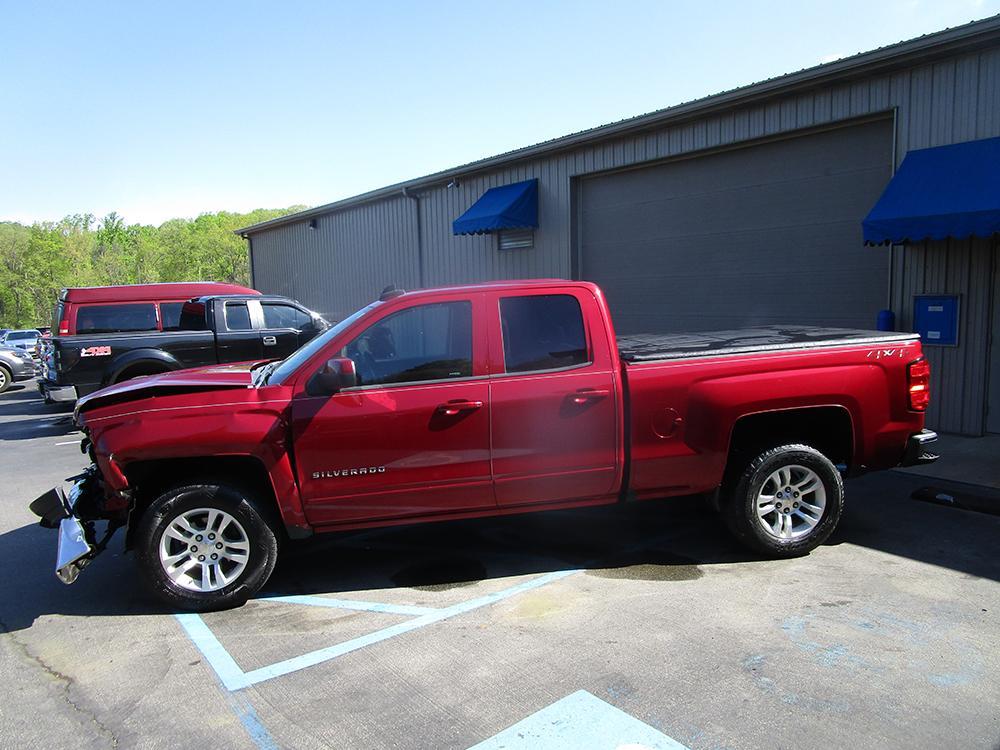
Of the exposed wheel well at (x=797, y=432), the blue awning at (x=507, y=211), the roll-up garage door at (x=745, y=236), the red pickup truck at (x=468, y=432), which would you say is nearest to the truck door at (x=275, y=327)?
the blue awning at (x=507, y=211)

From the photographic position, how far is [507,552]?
17.2ft

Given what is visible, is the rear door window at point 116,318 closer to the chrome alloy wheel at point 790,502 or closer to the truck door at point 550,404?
the truck door at point 550,404

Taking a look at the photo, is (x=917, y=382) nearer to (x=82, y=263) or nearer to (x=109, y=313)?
(x=109, y=313)

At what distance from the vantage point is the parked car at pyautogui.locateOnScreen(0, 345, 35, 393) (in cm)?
1727

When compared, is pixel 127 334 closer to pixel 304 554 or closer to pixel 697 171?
pixel 304 554

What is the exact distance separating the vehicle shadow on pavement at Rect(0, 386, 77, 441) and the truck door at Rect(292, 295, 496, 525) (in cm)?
846

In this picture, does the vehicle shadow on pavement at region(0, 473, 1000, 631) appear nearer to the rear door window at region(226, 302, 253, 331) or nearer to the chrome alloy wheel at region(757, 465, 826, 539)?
the chrome alloy wheel at region(757, 465, 826, 539)

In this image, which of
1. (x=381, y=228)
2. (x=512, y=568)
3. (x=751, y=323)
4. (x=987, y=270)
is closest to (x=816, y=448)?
(x=512, y=568)

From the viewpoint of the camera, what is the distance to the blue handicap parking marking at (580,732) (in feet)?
9.52

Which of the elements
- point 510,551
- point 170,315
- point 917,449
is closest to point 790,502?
point 917,449

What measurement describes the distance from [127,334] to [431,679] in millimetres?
9416

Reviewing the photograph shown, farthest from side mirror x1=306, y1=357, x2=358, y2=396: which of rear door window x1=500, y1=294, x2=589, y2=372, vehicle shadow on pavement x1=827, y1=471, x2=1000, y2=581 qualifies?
vehicle shadow on pavement x1=827, y1=471, x2=1000, y2=581

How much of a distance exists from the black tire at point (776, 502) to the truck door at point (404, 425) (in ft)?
5.64

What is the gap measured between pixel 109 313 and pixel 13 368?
8.33 meters
